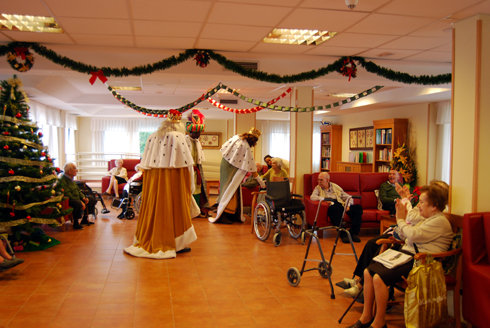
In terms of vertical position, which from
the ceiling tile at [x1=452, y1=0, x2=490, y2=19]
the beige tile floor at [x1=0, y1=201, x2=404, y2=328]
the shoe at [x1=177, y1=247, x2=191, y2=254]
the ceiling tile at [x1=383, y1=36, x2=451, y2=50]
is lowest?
the beige tile floor at [x1=0, y1=201, x2=404, y2=328]

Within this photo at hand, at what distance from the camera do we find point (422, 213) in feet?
11.1

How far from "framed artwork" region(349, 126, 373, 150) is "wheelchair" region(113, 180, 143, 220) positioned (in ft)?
22.8

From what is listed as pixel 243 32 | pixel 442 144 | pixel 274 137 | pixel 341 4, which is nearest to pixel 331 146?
pixel 274 137

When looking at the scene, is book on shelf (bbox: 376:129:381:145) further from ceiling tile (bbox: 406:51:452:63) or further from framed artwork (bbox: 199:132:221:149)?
framed artwork (bbox: 199:132:221:149)

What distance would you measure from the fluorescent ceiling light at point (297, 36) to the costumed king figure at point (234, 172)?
2.22 m

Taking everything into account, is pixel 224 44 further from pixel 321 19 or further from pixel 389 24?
pixel 389 24

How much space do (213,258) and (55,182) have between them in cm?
275

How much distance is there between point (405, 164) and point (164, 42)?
7041 mm

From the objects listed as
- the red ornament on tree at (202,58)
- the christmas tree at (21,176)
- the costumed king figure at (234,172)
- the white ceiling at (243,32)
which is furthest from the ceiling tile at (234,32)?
the christmas tree at (21,176)

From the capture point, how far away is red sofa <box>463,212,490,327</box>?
3145mm

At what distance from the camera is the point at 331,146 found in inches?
547

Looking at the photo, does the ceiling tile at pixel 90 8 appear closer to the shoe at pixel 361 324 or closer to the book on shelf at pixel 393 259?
the book on shelf at pixel 393 259

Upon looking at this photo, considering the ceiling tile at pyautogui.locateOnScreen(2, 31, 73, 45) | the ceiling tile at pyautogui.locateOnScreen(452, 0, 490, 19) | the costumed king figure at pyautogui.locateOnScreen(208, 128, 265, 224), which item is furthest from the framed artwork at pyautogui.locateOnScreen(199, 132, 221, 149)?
the ceiling tile at pyautogui.locateOnScreen(452, 0, 490, 19)

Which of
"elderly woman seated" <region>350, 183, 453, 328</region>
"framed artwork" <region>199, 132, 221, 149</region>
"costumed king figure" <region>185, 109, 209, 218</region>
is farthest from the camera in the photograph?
"framed artwork" <region>199, 132, 221, 149</region>
